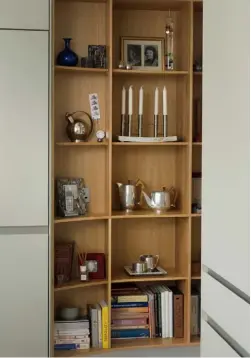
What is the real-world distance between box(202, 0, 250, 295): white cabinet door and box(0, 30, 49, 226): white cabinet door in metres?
1.03

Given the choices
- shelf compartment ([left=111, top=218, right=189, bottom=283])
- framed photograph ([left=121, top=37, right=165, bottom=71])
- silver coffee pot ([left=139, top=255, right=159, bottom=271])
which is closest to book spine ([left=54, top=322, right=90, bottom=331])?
shelf compartment ([left=111, top=218, right=189, bottom=283])

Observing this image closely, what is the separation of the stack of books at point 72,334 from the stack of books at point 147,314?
18cm

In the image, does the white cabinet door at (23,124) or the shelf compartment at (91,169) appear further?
the shelf compartment at (91,169)

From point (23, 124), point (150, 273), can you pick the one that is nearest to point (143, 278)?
point (150, 273)

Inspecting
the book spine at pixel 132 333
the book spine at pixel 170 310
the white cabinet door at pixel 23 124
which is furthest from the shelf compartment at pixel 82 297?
the white cabinet door at pixel 23 124

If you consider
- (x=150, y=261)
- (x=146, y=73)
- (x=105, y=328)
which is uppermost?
(x=146, y=73)

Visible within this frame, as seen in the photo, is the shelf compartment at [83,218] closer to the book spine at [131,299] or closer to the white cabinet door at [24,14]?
the book spine at [131,299]

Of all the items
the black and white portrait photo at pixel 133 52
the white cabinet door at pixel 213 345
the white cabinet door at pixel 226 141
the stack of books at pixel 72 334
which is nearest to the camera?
the white cabinet door at pixel 226 141

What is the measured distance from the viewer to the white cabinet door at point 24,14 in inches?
109

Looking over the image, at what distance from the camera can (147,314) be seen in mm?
3309

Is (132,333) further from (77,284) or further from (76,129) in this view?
(76,129)

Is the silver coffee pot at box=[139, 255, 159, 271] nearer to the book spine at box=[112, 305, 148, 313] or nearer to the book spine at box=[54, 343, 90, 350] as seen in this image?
the book spine at box=[112, 305, 148, 313]

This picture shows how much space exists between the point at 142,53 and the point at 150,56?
0.05 meters

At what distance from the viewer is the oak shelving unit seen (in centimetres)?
323
